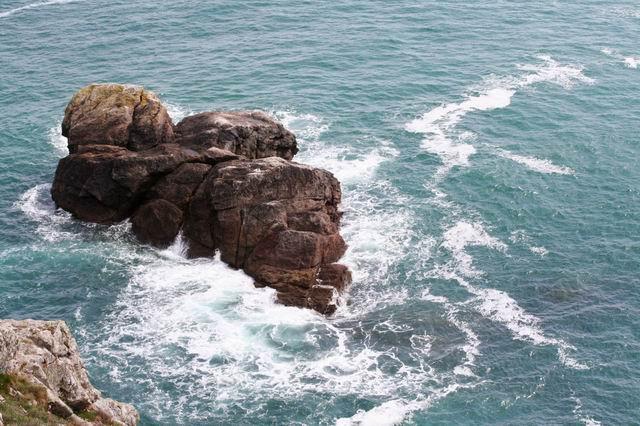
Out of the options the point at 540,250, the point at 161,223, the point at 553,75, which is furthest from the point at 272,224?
the point at 553,75

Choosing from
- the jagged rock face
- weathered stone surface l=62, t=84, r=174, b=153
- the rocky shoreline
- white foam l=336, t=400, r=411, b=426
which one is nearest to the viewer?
the jagged rock face

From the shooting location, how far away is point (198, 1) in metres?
164

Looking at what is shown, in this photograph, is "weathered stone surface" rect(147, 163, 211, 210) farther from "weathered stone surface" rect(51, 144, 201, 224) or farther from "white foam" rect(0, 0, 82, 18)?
"white foam" rect(0, 0, 82, 18)

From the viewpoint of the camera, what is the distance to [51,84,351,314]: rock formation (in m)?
84.4

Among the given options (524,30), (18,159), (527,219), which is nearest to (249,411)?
(527,219)

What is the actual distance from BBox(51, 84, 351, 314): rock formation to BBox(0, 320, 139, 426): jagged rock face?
1168 inches

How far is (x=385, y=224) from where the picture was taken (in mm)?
95750

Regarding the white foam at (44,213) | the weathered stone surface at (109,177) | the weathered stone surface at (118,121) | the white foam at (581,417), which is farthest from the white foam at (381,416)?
the weathered stone surface at (118,121)

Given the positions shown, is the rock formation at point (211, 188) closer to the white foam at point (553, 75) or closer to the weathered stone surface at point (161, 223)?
the weathered stone surface at point (161, 223)

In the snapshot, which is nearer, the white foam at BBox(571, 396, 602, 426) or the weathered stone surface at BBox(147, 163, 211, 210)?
the white foam at BBox(571, 396, 602, 426)

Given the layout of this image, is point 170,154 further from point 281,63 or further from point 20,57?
point 20,57

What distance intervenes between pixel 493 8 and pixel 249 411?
11947 cm

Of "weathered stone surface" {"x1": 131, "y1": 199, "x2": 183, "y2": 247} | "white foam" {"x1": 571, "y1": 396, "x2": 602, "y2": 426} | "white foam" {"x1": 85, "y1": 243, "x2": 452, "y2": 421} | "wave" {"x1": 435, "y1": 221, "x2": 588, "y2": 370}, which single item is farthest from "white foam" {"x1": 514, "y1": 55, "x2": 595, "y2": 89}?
"white foam" {"x1": 571, "y1": 396, "x2": 602, "y2": 426}

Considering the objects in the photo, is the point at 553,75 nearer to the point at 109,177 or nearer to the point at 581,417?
the point at 109,177
